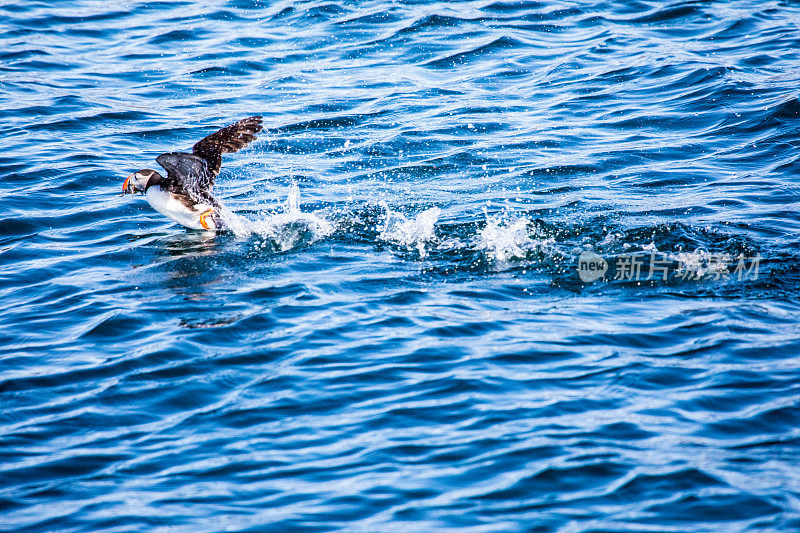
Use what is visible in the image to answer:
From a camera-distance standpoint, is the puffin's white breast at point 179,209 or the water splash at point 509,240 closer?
the water splash at point 509,240

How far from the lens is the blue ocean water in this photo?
4758 millimetres

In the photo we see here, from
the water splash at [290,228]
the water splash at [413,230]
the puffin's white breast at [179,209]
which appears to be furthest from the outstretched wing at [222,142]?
the water splash at [413,230]

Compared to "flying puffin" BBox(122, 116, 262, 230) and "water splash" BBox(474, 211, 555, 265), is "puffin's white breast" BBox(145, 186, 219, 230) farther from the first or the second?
"water splash" BBox(474, 211, 555, 265)

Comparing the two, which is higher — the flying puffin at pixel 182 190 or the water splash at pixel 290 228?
the flying puffin at pixel 182 190

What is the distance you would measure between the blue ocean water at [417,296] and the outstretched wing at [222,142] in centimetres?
59

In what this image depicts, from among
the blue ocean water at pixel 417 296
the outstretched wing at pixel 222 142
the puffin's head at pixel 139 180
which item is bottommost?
the blue ocean water at pixel 417 296

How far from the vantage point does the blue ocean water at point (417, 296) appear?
4758 mm

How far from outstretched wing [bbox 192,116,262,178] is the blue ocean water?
0.59m

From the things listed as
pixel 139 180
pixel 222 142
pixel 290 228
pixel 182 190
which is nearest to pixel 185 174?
pixel 182 190

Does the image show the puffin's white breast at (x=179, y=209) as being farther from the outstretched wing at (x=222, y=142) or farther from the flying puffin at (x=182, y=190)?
the outstretched wing at (x=222, y=142)

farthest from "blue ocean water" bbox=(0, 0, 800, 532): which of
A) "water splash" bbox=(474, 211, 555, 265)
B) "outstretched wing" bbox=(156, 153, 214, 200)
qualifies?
"outstretched wing" bbox=(156, 153, 214, 200)

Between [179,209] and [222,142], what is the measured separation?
1.03 meters

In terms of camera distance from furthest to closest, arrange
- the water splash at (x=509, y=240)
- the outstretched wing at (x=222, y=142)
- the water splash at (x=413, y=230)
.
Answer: the outstretched wing at (x=222, y=142) → the water splash at (x=413, y=230) → the water splash at (x=509, y=240)

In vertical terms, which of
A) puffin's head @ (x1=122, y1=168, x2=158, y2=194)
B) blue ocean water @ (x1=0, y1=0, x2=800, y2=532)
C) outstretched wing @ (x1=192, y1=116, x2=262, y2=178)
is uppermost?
outstretched wing @ (x1=192, y1=116, x2=262, y2=178)
